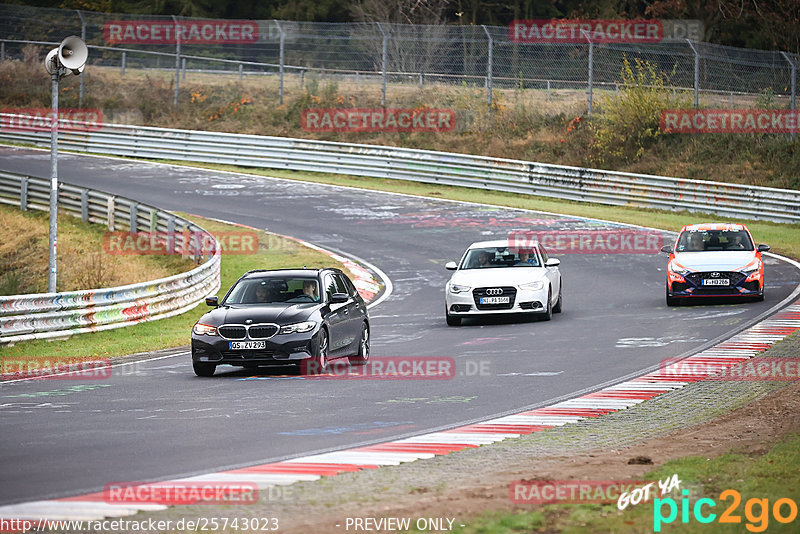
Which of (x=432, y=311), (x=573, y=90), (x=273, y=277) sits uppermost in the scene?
(x=573, y=90)

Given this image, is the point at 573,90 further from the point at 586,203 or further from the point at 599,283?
the point at 599,283

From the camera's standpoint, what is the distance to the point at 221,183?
4228 centimetres

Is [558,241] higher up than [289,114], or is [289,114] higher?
[289,114]

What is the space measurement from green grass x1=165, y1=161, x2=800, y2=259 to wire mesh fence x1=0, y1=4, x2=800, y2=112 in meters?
4.92

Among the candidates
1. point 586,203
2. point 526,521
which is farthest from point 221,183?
point 526,521

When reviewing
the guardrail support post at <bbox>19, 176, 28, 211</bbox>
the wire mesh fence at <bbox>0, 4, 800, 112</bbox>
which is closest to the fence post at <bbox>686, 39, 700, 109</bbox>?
the wire mesh fence at <bbox>0, 4, 800, 112</bbox>

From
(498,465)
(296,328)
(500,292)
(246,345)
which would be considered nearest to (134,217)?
(500,292)

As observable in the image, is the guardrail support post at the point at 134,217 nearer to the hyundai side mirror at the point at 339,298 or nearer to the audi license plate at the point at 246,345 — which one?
the hyundai side mirror at the point at 339,298

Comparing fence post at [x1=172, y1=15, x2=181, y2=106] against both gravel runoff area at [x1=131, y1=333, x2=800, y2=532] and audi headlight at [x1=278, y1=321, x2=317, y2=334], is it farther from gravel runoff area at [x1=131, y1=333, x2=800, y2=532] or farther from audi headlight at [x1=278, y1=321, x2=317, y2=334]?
gravel runoff area at [x1=131, y1=333, x2=800, y2=532]

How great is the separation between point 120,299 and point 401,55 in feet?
85.2

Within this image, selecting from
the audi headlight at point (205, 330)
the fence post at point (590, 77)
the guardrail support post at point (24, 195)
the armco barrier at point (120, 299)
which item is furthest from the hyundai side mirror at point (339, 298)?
the fence post at point (590, 77)

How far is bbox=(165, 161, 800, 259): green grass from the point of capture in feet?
109

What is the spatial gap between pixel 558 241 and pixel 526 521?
25659 mm

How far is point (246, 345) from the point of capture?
15.0m
